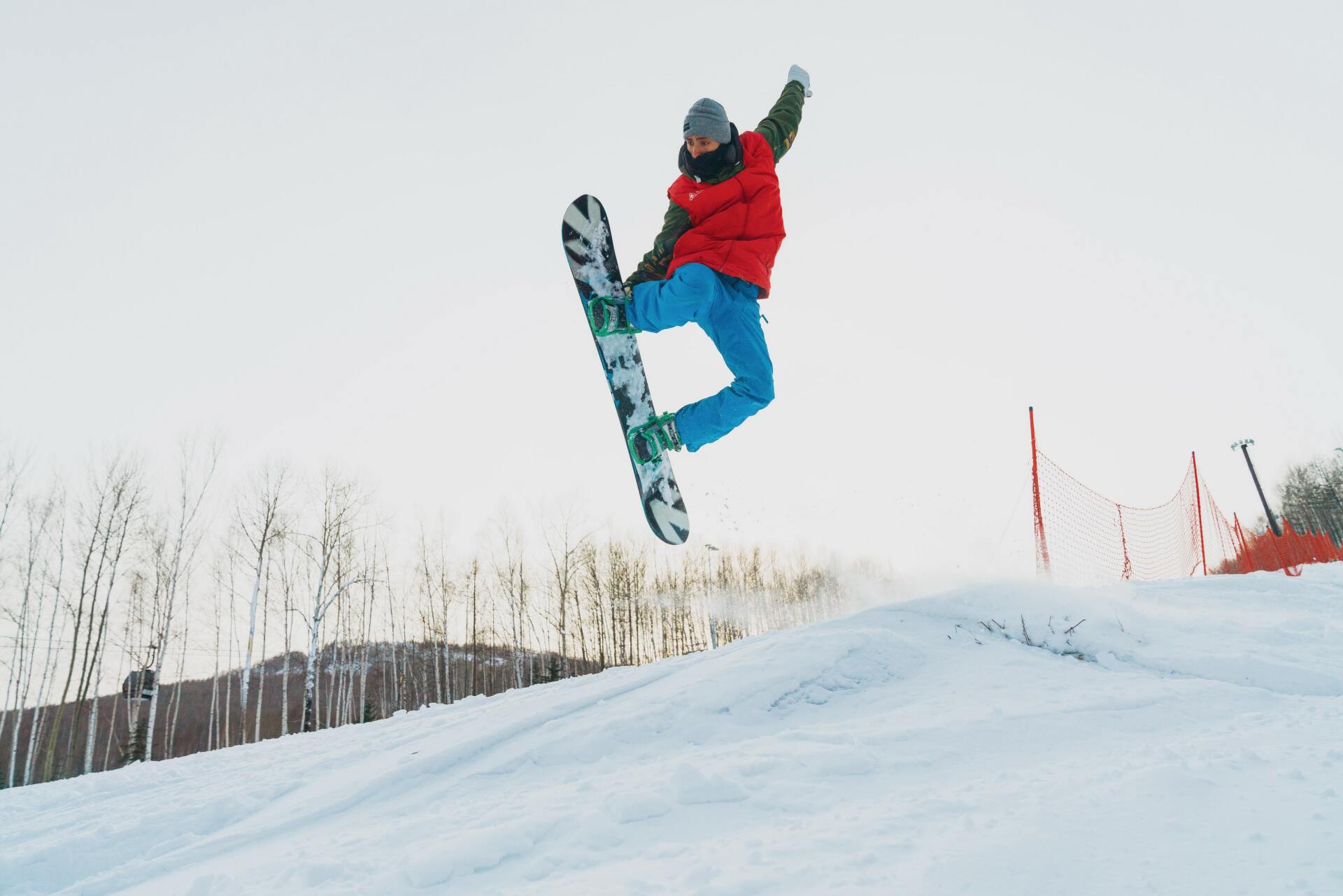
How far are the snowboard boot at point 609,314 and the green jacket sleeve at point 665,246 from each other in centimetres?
28

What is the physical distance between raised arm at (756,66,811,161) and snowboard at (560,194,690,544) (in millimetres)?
1460

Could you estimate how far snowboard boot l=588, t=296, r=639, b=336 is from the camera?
16.1 feet

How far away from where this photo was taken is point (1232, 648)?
148 inches

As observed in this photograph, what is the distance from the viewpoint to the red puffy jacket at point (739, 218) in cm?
412

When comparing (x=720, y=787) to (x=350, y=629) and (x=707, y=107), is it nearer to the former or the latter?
(x=707, y=107)

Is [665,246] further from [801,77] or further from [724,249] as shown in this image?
[801,77]

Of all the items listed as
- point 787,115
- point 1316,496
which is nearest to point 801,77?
point 787,115

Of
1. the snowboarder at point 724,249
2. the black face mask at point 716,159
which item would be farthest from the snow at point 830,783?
the black face mask at point 716,159

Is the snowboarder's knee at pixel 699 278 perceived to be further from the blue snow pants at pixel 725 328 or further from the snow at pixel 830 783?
the snow at pixel 830 783

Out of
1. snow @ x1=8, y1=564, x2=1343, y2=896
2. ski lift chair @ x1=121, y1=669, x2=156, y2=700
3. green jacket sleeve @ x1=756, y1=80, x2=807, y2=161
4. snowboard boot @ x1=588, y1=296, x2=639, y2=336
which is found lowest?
ski lift chair @ x1=121, y1=669, x2=156, y2=700

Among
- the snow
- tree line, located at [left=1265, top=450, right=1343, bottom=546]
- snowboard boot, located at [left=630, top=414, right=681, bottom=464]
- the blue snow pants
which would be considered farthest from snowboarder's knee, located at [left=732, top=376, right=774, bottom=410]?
tree line, located at [left=1265, top=450, right=1343, bottom=546]

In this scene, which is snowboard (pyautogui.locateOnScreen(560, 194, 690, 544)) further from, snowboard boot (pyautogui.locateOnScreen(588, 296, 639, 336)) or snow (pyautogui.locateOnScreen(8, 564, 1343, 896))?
snow (pyautogui.locateOnScreen(8, 564, 1343, 896))

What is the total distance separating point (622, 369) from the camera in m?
5.25

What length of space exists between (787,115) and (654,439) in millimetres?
2468
